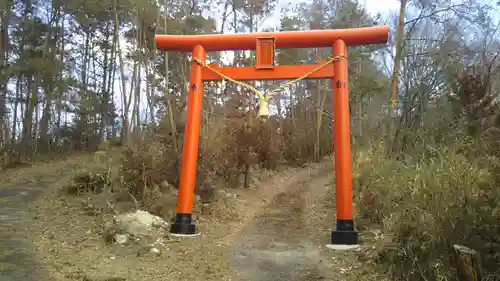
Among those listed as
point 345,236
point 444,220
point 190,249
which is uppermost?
point 444,220

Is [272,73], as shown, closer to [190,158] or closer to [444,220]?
[190,158]

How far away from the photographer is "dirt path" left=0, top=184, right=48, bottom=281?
355 centimetres

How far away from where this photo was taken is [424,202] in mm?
3490

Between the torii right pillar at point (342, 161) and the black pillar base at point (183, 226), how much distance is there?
1959 mm

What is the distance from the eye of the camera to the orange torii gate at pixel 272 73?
5.51m

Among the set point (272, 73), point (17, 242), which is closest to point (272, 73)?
point (272, 73)

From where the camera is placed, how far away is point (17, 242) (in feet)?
15.7

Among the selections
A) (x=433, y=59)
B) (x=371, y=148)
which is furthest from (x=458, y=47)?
(x=371, y=148)

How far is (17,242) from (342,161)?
418 centimetres

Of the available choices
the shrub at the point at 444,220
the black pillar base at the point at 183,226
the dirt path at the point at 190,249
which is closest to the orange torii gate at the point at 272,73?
the black pillar base at the point at 183,226

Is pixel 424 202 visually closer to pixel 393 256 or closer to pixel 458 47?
pixel 393 256

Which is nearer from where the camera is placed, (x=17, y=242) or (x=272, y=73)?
(x=17, y=242)

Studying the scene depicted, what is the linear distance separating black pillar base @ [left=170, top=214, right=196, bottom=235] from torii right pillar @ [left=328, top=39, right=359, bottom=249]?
196 cm

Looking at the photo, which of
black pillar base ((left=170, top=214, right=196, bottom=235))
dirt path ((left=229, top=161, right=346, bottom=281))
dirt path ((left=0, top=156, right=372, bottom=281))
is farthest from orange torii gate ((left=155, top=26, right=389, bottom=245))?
dirt path ((left=229, top=161, right=346, bottom=281))
